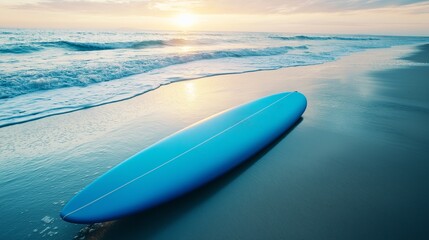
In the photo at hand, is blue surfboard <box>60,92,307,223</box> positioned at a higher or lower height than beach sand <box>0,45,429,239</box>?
higher

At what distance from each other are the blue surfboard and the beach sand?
171 millimetres

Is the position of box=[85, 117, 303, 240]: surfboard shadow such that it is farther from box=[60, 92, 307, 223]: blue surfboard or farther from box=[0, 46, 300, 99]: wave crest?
box=[0, 46, 300, 99]: wave crest

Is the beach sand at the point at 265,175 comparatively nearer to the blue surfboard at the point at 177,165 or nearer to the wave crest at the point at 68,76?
the blue surfboard at the point at 177,165

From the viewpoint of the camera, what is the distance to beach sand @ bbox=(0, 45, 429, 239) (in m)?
2.08

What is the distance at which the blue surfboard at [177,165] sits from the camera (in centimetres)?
199

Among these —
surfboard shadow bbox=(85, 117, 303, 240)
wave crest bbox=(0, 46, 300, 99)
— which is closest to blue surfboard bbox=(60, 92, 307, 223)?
surfboard shadow bbox=(85, 117, 303, 240)

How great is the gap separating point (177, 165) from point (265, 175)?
3.41 ft

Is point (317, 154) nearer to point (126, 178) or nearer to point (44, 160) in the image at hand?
point (126, 178)

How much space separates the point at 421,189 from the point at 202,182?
2147mm

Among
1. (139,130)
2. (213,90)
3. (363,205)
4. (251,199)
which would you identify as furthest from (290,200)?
(213,90)

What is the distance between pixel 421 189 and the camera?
250cm

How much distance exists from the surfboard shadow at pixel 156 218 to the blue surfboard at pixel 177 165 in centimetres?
10

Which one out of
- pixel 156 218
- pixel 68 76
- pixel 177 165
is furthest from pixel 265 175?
pixel 68 76

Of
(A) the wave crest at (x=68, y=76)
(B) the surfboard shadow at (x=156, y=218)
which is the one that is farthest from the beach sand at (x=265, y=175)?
(A) the wave crest at (x=68, y=76)
